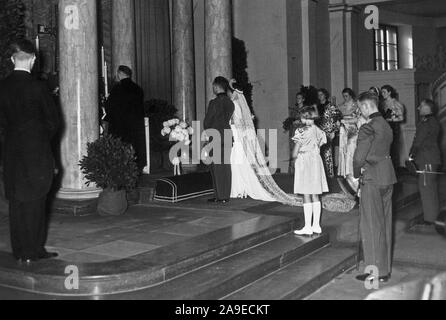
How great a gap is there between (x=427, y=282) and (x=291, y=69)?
11502 mm

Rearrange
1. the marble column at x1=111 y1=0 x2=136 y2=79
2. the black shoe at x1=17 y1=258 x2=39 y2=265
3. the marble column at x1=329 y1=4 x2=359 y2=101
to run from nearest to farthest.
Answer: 1. the black shoe at x1=17 y1=258 x2=39 y2=265
2. the marble column at x1=111 y1=0 x2=136 y2=79
3. the marble column at x1=329 y1=4 x2=359 y2=101

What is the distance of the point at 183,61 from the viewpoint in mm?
12383

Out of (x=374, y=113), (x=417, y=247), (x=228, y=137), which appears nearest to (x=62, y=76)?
(x=228, y=137)

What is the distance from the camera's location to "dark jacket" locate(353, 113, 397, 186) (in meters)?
5.45

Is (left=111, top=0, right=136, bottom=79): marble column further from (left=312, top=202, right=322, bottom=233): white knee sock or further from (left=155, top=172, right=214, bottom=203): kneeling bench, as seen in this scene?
(left=312, top=202, right=322, bottom=233): white knee sock

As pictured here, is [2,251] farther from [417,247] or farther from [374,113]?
[417,247]

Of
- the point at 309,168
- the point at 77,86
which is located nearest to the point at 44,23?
the point at 77,86

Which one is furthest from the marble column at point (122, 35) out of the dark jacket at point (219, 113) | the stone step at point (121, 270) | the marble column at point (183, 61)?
the stone step at point (121, 270)

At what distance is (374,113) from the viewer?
18.3 feet

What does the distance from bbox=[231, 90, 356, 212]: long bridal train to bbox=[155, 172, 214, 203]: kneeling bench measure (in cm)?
49

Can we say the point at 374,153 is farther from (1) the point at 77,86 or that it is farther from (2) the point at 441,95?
(2) the point at 441,95

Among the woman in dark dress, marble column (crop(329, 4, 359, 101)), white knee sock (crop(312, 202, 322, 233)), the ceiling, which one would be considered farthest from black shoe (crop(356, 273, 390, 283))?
the ceiling

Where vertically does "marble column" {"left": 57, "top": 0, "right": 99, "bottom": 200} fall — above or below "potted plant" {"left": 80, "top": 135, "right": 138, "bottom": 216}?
above

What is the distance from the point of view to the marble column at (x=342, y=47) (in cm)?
1512
